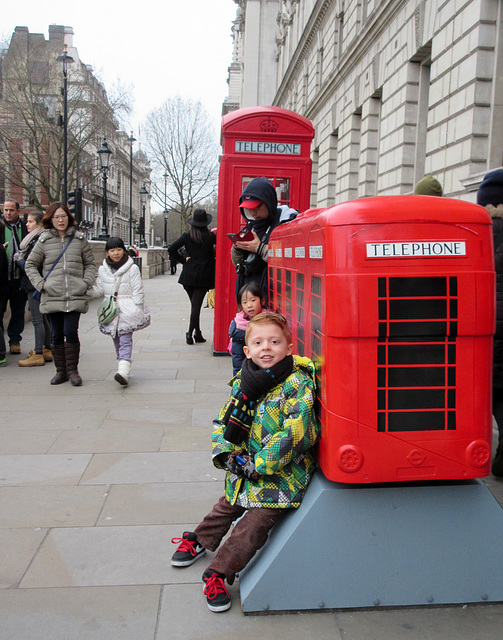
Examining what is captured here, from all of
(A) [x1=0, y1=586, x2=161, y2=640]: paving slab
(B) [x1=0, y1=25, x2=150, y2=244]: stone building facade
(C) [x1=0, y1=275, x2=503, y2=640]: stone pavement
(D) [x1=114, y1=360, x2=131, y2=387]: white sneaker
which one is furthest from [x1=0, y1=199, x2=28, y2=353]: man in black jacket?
(B) [x1=0, y1=25, x2=150, y2=244]: stone building facade

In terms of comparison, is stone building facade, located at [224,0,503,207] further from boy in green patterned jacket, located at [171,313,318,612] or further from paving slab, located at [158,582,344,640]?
paving slab, located at [158,582,344,640]

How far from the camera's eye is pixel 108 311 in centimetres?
690

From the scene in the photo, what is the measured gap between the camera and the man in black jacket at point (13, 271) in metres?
8.33

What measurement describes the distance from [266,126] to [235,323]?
3645mm

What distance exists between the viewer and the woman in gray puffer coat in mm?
6918

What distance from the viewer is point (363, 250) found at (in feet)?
8.26

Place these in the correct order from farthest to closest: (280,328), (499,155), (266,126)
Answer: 1. (499,155)
2. (266,126)
3. (280,328)

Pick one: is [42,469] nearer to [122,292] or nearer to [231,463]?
[231,463]

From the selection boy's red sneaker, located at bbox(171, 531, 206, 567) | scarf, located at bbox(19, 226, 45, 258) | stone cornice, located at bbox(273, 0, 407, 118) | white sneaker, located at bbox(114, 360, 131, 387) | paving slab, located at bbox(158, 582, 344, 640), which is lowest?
paving slab, located at bbox(158, 582, 344, 640)

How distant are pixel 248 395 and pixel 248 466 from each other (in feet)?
1.03

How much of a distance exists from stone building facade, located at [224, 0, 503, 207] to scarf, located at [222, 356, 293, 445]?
7.33 metres

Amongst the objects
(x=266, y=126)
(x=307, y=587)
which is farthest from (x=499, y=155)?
(x=307, y=587)

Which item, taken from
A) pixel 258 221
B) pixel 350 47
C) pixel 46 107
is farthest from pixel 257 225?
pixel 46 107

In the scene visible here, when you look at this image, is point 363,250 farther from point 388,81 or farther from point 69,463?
point 388,81
